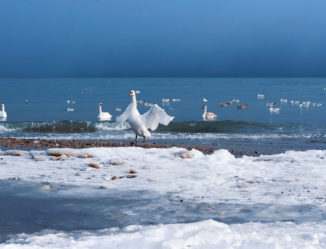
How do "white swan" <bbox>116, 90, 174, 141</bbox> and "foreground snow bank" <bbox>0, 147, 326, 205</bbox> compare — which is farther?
"white swan" <bbox>116, 90, 174, 141</bbox>

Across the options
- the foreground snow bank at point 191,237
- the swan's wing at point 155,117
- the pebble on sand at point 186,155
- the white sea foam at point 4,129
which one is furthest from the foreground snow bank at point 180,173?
the white sea foam at point 4,129

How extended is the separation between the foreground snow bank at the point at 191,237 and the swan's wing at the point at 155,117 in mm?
11668

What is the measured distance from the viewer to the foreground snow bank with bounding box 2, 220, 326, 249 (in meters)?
5.27

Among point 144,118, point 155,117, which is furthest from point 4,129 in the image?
point 155,117

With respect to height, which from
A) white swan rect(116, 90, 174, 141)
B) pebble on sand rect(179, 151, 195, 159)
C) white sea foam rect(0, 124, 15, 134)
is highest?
white swan rect(116, 90, 174, 141)

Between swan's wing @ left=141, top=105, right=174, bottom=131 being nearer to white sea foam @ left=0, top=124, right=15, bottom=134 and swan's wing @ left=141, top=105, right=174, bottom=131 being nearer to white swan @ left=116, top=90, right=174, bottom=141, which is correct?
white swan @ left=116, top=90, right=174, bottom=141

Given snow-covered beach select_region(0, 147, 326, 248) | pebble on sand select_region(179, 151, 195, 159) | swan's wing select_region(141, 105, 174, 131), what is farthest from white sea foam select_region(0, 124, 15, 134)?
pebble on sand select_region(179, 151, 195, 159)

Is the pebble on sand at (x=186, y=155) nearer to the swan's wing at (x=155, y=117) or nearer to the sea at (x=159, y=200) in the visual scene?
the sea at (x=159, y=200)

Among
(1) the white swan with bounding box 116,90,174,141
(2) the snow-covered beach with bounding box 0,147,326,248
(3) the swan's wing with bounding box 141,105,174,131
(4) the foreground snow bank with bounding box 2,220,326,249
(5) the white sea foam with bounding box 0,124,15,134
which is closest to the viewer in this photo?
(4) the foreground snow bank with bounding box 2,220,326,249

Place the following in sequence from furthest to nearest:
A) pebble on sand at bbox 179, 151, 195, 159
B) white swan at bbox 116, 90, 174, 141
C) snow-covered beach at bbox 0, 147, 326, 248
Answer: white swan at bbox 116, 90, 174, 141 < pebble on sand at bbox 179, 151, 195, 159 < snow-covered beach at bbox 0, 147, 326, 248

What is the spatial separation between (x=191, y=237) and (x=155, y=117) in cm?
1271

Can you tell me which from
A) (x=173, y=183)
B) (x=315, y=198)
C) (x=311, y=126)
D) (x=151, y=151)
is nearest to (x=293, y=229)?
(x=315, y=198)

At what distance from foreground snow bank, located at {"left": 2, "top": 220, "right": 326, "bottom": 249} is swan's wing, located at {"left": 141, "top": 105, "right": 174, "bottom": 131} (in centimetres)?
1167

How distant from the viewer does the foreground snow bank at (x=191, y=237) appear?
207 inches
